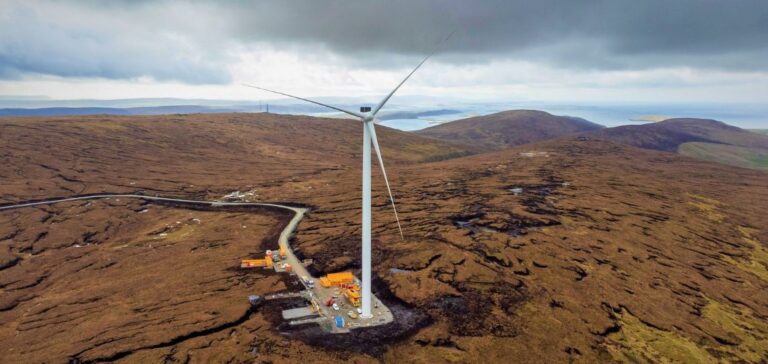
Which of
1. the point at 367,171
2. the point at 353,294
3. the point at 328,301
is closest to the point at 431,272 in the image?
the point at 353,294

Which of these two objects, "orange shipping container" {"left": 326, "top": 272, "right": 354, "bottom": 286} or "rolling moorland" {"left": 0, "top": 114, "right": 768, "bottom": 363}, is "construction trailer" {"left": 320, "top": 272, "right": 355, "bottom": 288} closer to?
"orange shipping container" {"left": 326, "top": 272, "right": 354, "bottom": 286}

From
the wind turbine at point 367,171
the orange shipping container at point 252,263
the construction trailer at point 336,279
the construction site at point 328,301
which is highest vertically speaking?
the wind turbine at point 367,171

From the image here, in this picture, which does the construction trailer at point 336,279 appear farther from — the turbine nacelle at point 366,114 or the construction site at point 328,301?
the turbine nacelle at point 366,114

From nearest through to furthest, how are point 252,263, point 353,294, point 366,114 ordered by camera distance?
1. point 366,114
2. point 353,294
3. point 252,263

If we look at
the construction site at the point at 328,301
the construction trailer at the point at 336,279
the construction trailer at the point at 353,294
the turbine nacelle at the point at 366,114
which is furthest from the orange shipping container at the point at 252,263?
the turbine nacelle at the point at 366,114

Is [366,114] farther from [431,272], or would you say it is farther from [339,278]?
[431,272]

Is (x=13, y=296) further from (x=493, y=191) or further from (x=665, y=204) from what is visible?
(x=665, y=204)
